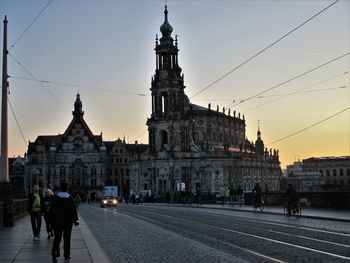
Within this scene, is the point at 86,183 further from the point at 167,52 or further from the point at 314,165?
the point at 314,165

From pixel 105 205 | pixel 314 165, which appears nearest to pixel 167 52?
pixel 105 205

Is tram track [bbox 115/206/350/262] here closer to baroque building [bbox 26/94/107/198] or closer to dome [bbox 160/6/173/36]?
dome [bbox 160/6/173/36]

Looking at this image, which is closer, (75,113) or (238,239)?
(238,239)

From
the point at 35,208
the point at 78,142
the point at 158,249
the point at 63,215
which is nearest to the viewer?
the point at 63,215

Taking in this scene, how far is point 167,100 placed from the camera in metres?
117

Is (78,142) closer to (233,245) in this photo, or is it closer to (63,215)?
(233,245)

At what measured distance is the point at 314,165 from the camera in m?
187

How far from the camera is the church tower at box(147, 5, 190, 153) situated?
115500 millimetres

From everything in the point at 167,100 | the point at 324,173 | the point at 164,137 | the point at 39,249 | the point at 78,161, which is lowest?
the point at 39,249

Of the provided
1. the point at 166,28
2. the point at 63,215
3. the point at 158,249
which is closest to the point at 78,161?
the point at 166,28

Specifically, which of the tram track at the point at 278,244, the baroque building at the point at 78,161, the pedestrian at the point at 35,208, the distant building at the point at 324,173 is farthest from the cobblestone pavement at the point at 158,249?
the distant building at the point at 324,173

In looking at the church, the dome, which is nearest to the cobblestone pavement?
the church

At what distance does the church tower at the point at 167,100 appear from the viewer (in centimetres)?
11550

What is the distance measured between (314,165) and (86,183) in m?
76.7
